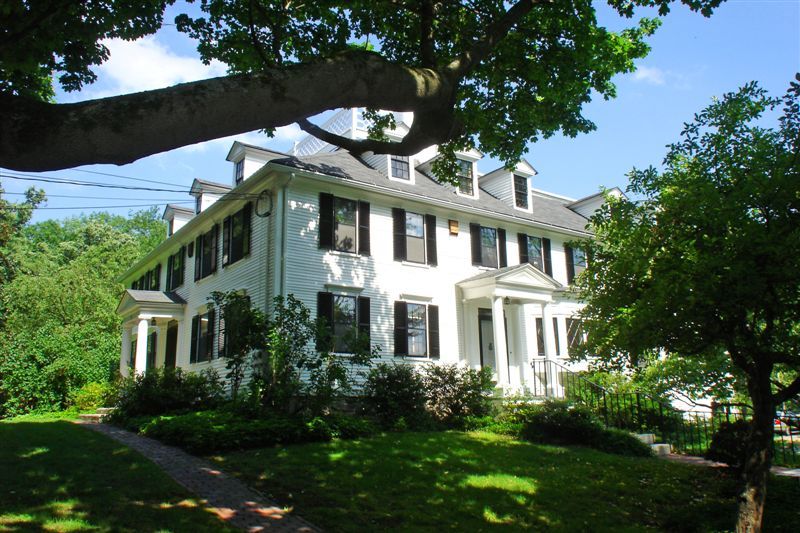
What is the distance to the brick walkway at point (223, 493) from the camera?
6478 mm

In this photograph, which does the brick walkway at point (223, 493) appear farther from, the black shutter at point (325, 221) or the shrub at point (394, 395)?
the black shutter at point (325, 221)

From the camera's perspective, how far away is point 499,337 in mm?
17656

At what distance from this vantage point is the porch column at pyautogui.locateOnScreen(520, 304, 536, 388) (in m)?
19.2

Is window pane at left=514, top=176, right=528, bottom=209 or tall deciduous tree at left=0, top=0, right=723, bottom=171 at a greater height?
window pane at left=514, top=176, right=528, bottom=209

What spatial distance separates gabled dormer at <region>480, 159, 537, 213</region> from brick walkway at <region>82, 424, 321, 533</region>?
15.1m

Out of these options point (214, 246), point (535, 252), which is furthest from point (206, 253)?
point (535, 252)

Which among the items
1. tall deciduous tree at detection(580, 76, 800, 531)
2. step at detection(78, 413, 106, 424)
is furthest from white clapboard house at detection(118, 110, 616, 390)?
tall deciduous tree at detection(580, 76, 800, 531)

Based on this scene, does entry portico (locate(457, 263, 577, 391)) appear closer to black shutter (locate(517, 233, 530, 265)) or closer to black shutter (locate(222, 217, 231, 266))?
black shutter (locate(517, 233, 530, 265))

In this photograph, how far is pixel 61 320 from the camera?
2905 centimetres

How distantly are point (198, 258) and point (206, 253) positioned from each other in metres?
0.73

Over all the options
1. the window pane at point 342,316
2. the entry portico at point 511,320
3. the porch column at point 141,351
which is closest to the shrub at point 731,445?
the entry portico at point 511,320

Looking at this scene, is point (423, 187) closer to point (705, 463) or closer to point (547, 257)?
point (547, 257)

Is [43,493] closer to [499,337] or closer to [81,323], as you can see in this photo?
[499,337]

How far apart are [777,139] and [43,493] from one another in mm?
9273
